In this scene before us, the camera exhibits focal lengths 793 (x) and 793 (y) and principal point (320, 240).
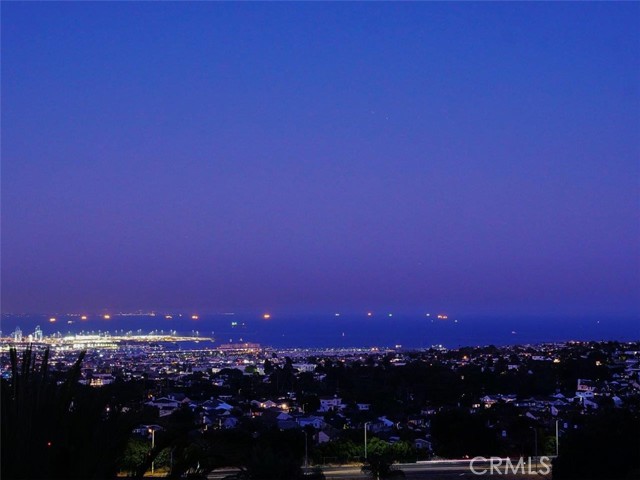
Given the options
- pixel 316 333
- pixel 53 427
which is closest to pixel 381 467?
pixel 53 427

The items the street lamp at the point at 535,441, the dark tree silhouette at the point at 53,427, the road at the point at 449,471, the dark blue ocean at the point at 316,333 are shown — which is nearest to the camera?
the dark tree silhouette at the point at 53,427

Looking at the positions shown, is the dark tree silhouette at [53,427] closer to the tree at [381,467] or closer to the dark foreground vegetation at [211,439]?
the dark foreground vegetation at [211,439]

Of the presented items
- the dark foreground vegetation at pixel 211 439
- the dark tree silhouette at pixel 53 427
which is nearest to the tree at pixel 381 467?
the dark foreground vegetation at pixel 211 439

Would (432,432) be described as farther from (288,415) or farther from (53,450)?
(53,450)

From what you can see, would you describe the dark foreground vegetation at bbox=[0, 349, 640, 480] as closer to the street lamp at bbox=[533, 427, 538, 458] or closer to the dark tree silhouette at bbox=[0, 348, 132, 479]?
the dark tree silhouette at bbox=[0, 348, 132, 479]

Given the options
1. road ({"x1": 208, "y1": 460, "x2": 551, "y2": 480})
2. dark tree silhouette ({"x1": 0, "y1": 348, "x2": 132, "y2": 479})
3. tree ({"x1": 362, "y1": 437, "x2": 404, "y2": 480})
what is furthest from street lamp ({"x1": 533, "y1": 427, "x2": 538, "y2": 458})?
dark tree silhouette ({"x1": 0, "y1": 348, "x2": 132, "y2": 479})

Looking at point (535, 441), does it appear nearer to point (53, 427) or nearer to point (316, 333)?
point (53, 427)

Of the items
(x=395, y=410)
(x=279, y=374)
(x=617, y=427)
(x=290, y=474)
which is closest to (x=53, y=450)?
(x=290, y=474)

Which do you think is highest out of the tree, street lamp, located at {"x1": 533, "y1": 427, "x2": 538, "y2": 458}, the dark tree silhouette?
the dark tree silhouette
